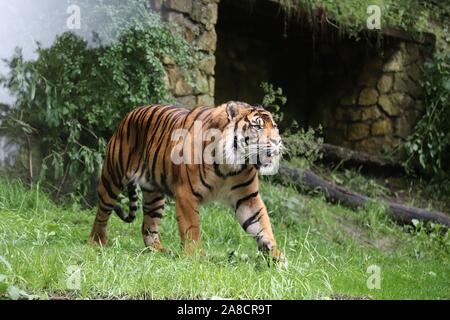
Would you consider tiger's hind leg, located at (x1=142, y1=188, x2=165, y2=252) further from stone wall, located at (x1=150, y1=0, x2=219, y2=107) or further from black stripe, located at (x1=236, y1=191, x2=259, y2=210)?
stone wall, located at (x1=150, y1=0, x2=219, y2=107)

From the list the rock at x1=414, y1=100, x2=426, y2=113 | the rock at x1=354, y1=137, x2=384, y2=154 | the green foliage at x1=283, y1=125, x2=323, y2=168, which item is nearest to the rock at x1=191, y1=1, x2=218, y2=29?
the green foliage at x1=283, y1=125, x2=323, y2=168

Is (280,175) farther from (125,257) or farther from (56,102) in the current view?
(125,257)

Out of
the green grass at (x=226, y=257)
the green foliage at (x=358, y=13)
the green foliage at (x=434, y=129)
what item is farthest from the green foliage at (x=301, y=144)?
the green foliage at (x=434, y=129)

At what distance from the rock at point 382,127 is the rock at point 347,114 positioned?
0.30 metres

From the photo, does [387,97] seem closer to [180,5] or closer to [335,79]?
[335,79]

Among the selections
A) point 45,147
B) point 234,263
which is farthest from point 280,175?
point 234,263

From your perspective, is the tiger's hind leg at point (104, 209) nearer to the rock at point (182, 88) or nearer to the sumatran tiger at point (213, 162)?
the sumatran tiger at point (213, 162)

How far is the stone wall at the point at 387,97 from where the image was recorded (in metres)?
12.1

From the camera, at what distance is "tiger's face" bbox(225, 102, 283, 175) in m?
5.98

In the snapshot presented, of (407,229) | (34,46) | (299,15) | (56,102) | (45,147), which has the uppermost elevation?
(299,15)

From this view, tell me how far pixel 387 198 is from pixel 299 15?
300 centimetres

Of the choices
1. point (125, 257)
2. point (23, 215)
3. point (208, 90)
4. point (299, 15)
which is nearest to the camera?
point (125, 257)
